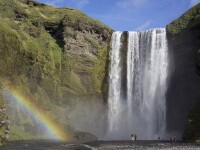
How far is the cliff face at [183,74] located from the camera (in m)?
87.4

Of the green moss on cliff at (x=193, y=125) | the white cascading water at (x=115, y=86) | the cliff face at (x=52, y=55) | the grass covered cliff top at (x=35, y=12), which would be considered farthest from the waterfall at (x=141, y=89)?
the green moss on cliff at (x=193, y=125)

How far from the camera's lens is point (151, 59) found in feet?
322

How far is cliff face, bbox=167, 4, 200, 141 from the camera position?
3440 inches

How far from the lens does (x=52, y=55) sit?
97875 millimetres

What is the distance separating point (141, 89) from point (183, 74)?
11.1m

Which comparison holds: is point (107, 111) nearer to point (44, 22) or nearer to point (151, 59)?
point (151, 59)

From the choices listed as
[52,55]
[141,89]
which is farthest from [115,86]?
[52,55]

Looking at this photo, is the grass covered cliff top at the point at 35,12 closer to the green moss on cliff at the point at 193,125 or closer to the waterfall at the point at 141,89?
the waterfall at the point at 141,89

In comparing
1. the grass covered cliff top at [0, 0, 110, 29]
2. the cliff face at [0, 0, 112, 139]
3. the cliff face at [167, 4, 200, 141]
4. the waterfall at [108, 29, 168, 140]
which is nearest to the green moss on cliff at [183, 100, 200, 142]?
the cliff face at [167, 4, 200, 141]

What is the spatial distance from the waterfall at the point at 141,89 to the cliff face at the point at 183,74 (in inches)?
78.5

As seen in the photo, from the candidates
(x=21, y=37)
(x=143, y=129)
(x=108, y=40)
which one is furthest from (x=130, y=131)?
(x=21, y=37)

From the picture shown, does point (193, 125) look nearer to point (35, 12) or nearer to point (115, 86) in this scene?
point (115, 86)

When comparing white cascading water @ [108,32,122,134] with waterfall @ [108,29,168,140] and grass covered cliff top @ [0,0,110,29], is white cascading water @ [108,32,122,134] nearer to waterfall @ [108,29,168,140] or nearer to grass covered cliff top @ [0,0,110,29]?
waterfall @ [108,29,168,140]

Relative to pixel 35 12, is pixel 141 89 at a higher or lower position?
lower
